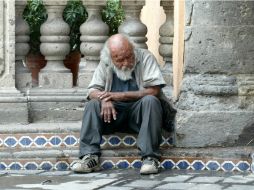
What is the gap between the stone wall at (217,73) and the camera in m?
9.52

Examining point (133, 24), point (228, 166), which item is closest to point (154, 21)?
point (133, 24)

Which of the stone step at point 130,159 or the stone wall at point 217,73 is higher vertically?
the stone wall at point 217,73

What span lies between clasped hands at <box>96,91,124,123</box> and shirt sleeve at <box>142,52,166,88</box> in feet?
0.83

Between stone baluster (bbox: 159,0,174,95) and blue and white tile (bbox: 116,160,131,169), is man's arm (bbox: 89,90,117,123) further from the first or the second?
stone baluster (bbox: 159,0,174,95)

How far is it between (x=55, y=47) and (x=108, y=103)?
87 centimetres

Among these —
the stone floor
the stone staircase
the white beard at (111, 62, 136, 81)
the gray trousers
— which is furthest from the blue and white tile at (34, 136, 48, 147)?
the white beard at (111, 62, 136, 81)

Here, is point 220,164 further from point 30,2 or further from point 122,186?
point 30,2

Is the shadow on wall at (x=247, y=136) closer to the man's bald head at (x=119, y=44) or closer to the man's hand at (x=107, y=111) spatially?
the man's hand at (x=107, y=111)

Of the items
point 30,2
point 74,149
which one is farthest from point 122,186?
point 30,2

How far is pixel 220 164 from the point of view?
9477 mm

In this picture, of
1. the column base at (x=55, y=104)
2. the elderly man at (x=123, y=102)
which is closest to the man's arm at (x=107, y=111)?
the elderly man at (x=123, y=102)

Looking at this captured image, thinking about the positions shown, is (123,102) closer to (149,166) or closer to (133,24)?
(149,166)

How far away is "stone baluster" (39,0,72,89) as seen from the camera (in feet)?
32.3

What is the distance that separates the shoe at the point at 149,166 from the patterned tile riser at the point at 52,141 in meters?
0.42
